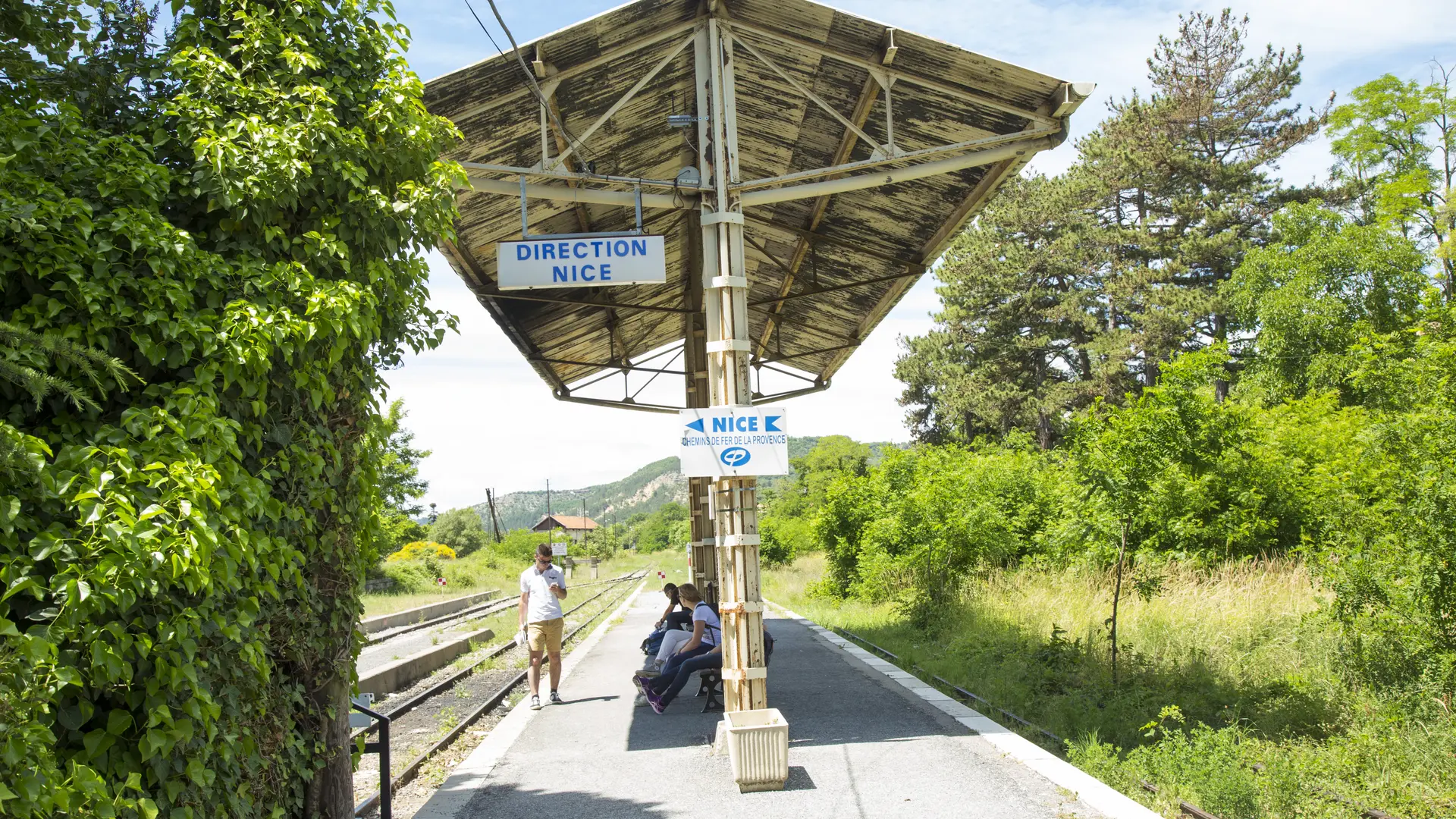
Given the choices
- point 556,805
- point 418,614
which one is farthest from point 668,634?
point 418,614

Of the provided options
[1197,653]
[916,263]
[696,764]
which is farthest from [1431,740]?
[916,263]

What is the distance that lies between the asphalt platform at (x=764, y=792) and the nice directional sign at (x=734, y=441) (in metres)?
2.29

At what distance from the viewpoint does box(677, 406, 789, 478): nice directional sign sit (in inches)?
314

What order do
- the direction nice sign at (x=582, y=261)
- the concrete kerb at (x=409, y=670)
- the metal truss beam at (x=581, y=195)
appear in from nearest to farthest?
the direction nice sign at (x=582, y=261) < the metal truss beam at (x=581, y=195) < the concrete kerb at (x=409, y=670)

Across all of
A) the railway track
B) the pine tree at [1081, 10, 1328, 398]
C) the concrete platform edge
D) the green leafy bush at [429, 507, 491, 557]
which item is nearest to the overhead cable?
the railway track

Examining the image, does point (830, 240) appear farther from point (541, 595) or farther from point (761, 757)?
point (761, 757)

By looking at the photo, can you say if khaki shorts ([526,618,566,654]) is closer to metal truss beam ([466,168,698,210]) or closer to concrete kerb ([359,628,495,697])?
concrete kerb ([359,628,495,697])

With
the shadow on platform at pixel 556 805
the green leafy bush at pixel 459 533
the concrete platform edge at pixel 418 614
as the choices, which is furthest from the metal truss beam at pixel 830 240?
the green leafy bush at pixel 459 533

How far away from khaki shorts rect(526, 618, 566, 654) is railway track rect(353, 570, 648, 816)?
3.41 ft

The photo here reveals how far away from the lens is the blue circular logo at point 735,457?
7980 mm

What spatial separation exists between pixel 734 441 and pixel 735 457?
0.12 meters

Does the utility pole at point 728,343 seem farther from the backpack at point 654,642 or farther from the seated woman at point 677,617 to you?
the backpack at point 654,642

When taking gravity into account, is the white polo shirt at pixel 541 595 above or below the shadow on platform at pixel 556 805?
above

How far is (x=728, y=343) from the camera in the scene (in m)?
8.38
